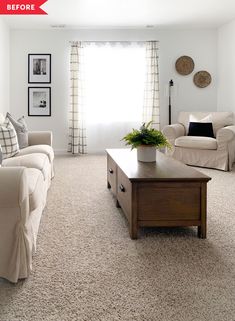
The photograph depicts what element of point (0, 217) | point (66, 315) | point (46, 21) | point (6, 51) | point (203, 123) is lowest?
point (66, 315)

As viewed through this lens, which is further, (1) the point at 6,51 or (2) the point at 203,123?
(1) the point at 6,51

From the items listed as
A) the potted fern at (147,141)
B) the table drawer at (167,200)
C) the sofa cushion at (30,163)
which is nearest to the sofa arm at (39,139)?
the sofa cushion at (30,163)

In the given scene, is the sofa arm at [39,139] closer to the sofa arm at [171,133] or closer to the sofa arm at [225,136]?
the sofa arm at [171,133]

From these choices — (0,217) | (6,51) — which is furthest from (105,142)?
(0,217)

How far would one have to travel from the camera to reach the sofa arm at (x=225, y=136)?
475 cm

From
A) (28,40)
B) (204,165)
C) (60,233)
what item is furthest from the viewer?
(28,40)

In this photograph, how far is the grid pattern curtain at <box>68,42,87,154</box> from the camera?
6.31 m

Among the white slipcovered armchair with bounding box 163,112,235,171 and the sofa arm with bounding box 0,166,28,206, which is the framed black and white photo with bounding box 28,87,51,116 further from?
the sofa arm with bounding box 0,166,28,206

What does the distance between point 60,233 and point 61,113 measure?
439 centimetres

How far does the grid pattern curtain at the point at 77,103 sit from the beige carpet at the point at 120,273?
139 inches

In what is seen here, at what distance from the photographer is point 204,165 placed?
5.05 metres

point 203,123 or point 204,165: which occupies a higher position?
point 203,123

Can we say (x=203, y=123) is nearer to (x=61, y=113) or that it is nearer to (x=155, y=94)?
(x=155, y=94)

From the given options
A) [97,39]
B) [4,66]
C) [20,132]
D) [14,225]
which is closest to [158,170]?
[14,225]
